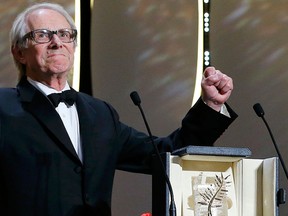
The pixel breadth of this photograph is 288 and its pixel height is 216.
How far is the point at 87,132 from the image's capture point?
6.71ft

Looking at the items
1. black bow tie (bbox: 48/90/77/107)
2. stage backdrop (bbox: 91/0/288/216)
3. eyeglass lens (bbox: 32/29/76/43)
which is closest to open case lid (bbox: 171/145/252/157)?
black bow tie (bbox: 48/90/77/107)

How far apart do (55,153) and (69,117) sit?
0.56 ft

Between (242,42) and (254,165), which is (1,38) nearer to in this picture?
(242,42)

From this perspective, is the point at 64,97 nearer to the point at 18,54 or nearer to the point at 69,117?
the point at 69,117

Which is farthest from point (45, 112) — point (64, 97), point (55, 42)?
point (55, 42)

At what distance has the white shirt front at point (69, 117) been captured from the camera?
2.04 meters

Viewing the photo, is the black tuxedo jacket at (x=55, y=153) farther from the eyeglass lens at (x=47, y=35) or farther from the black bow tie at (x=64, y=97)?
the eyeglass lens at (x=47, y=35)

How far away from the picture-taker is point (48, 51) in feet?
6.83

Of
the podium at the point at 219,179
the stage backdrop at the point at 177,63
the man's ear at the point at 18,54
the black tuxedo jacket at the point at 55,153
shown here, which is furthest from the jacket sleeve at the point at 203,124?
the stage backdrop at the point at 177,63

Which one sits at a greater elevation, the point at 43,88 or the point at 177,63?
the point at 177,63

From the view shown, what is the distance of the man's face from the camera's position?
81.5 inches

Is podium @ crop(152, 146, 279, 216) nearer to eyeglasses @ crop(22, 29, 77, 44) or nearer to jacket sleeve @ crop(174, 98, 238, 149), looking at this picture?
jacket sleeve @ crop(174, 98, 238, 149)

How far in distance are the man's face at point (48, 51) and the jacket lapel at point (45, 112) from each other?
6 centimetres

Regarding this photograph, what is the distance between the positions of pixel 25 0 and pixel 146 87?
62cm
